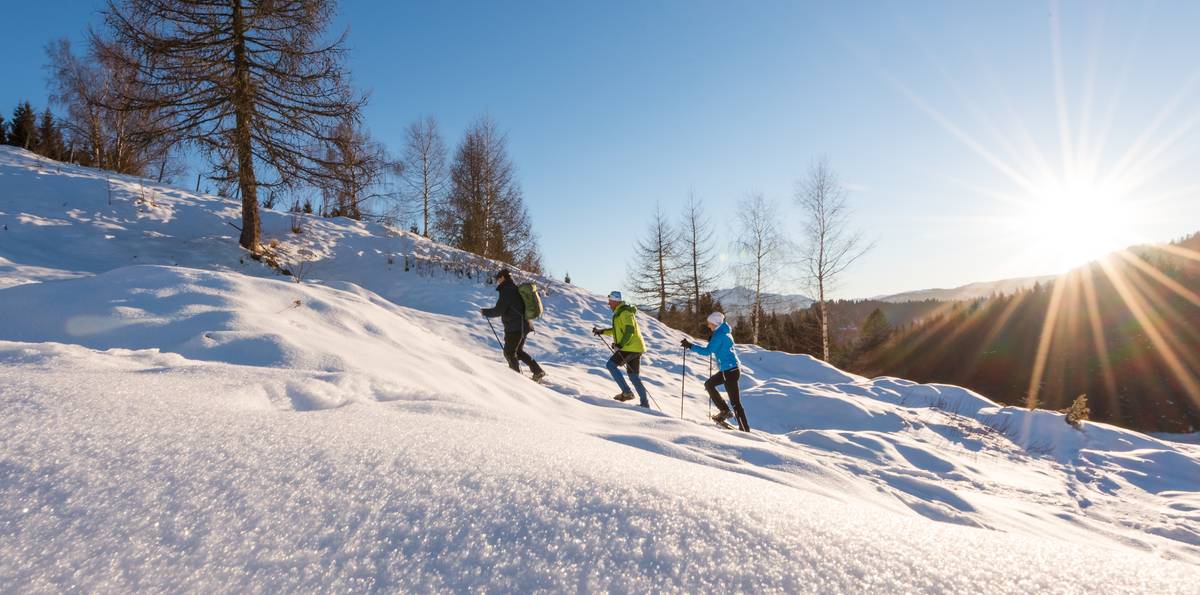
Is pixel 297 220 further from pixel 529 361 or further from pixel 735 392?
pixel 735 392

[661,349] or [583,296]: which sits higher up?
[583,296]

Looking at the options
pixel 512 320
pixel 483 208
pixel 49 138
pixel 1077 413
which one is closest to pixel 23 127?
pixel 49 138

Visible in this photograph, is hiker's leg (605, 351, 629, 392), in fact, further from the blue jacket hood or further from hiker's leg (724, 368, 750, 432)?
hiker's leg (724, 368, 750, 432)

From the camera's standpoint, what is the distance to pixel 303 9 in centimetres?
974

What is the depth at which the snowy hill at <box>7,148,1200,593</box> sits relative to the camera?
0.81 m

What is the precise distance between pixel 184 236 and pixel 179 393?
1116 cm

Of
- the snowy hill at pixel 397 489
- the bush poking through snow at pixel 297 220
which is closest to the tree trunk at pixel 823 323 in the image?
the snowy hill at pixel 397 489

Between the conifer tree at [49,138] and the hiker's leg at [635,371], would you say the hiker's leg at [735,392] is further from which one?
the conifer tree at [49,138]

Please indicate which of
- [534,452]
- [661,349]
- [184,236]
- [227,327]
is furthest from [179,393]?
[184,236]

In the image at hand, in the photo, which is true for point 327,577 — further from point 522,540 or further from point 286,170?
point 286,170

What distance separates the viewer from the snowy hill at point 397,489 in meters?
0.81

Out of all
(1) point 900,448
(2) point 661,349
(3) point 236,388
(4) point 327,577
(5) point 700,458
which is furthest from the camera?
(2) point 661,349

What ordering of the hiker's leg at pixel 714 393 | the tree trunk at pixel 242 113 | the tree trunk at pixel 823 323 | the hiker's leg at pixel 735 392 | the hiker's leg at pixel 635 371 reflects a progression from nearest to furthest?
1. the hiker's leg at pixel 735 392
2. the hiker's leg at pixel 714 393
3. the hiker's leg at pixel 635 371
4. the tree trunk at pixel 242 113
5. the tree trunk at pixel 823 323

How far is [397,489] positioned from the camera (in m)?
1.06
